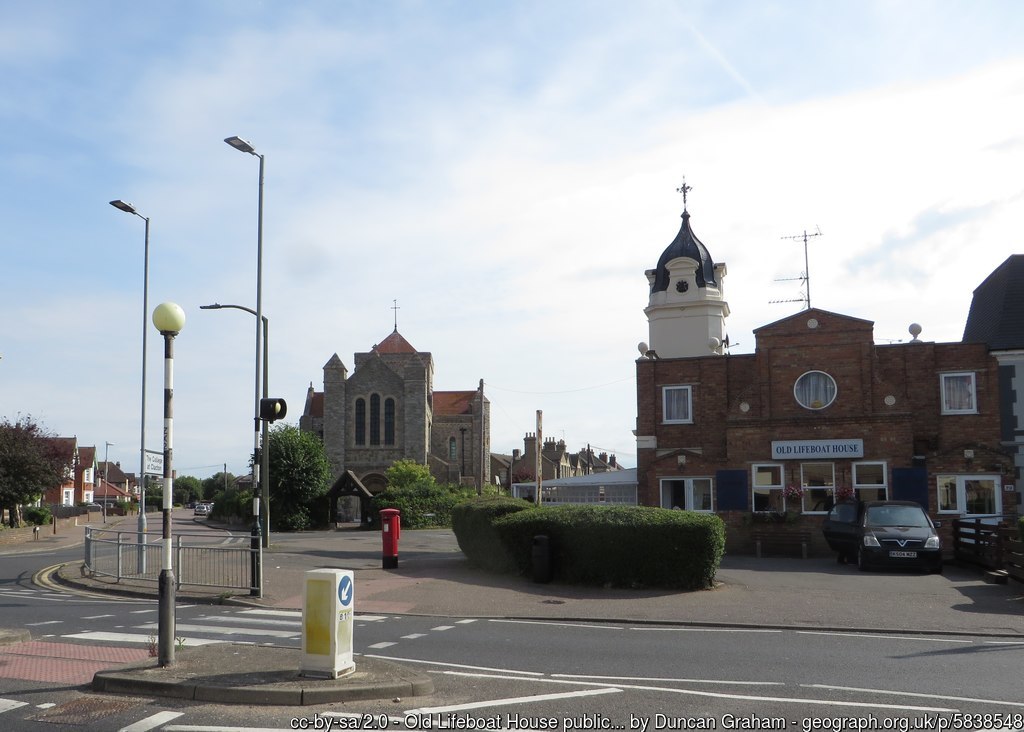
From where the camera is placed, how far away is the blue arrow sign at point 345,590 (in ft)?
28.1

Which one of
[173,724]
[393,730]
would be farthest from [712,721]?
[173,724]

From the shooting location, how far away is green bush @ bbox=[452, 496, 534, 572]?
18.8 meters

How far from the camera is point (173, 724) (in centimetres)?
711

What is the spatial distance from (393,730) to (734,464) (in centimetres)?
2320

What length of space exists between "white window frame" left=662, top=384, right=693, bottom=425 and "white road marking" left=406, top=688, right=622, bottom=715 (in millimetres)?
22900

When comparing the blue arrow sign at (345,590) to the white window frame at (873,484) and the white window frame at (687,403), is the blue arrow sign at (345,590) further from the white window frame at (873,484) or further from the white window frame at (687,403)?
the white window frame at (687,403)

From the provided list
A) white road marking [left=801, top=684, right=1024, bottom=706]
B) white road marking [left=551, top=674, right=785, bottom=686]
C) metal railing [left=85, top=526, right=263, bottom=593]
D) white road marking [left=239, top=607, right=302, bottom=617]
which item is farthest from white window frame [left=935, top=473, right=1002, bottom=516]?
white road marking [left=551, top=674, right=785, bottom=686]

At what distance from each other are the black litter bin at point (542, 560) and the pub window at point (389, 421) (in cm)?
5259

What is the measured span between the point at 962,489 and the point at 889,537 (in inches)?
313

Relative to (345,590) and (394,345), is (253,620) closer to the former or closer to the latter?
(345,590)

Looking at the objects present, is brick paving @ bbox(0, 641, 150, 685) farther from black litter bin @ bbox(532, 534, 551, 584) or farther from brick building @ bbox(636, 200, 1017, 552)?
brick building @ bbox(636, 200, 1017, 552)

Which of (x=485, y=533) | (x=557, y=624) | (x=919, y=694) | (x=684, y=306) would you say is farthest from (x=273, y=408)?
(x=684, y=306)

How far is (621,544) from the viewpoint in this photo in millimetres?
17031

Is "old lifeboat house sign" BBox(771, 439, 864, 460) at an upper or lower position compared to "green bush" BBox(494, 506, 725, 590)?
upper
